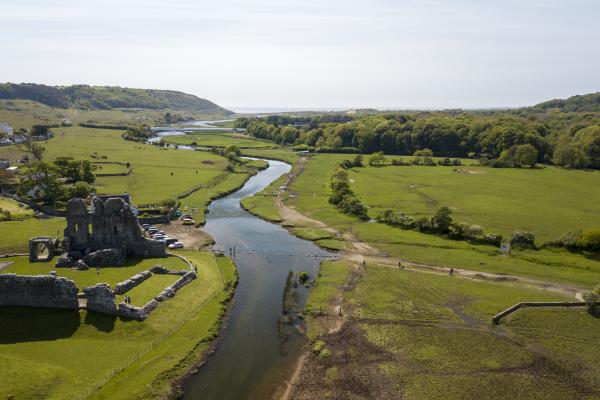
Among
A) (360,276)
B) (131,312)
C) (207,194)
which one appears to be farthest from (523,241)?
(207,194)

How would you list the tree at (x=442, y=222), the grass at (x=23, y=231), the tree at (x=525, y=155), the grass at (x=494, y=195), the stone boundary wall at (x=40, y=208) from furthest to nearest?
the tree at (x=525, y=155) < the grass at (x=494, y=195) < the stone boundary wall at (x=40, y=208) < the tree at (x=442, y=222) < the grass at (x=23, y=231)

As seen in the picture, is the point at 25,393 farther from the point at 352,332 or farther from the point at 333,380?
the point at 352,332

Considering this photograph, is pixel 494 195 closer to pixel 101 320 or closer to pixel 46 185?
pixel 101 320

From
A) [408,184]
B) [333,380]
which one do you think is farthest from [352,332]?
[408,184]

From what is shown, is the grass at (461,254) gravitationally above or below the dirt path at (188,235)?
above

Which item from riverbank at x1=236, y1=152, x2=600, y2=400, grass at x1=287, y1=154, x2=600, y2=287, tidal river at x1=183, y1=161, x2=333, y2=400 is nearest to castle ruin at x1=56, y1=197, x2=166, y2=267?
tidal river at x1=183, y1=161, x2=333, y2=400

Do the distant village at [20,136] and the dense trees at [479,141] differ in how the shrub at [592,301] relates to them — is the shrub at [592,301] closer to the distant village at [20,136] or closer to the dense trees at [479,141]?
the dense trees at [479,141]

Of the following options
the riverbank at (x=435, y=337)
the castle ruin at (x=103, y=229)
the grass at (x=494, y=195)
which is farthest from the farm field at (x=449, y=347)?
the grass at (x=494, y=195)
